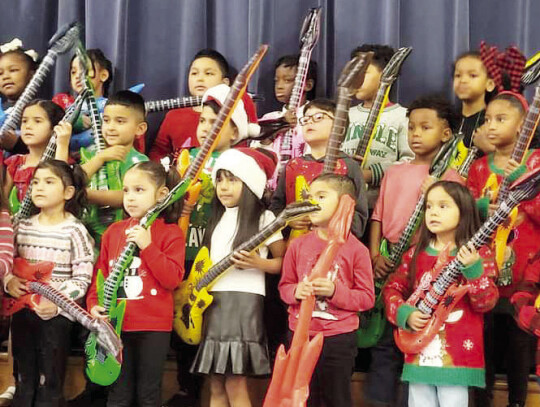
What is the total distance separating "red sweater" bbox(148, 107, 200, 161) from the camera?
3.67 metres

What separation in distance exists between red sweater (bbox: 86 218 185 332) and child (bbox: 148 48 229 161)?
0.80 metres

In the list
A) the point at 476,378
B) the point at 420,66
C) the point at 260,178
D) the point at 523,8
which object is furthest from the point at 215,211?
the point at 523,8

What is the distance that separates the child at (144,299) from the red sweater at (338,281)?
364 millimetres

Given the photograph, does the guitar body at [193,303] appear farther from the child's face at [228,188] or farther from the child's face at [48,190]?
the child's face at [48,190]

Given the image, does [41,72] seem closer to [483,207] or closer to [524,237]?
[483,207]

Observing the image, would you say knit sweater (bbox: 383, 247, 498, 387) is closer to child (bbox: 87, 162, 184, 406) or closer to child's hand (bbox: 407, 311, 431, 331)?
child's hand (bbox: 407, 311, 431, 331)

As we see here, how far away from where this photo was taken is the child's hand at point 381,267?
10.2 feet

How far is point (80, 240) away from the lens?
9.77 ft

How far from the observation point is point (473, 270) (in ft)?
8.80

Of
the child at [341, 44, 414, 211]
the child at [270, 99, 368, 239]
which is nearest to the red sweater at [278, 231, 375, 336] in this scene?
the child at [270, 99, 368, 239]

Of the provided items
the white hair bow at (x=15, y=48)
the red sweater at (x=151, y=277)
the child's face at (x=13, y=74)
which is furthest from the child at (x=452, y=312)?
the white hair bow at (x=15, y=48)

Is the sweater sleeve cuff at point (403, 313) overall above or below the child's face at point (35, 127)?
below

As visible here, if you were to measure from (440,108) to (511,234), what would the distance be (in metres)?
0.59

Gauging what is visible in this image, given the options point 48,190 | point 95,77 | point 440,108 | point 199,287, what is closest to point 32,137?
point 48,190
